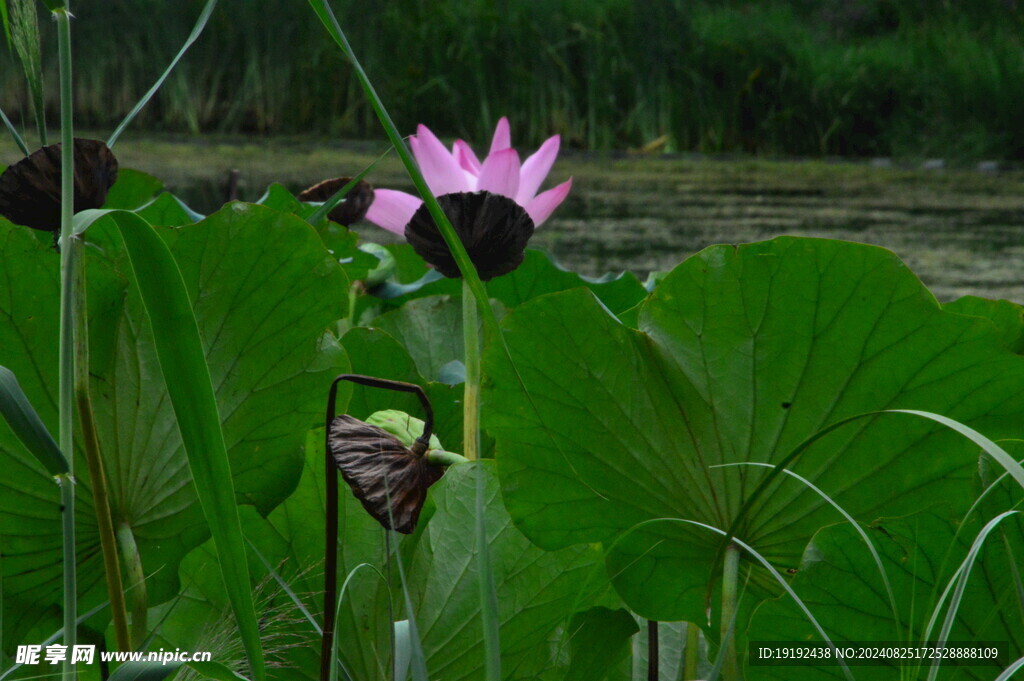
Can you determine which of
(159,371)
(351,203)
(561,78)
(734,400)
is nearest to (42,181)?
(159,371)

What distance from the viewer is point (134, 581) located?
49 centimetres

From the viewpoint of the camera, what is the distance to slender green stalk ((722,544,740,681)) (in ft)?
1.48

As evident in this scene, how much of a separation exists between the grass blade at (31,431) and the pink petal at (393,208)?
0.30 metres

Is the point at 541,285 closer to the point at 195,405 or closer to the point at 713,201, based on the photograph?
the point at 195,405

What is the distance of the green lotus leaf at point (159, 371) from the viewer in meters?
0.50

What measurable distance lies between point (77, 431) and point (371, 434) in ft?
0.58

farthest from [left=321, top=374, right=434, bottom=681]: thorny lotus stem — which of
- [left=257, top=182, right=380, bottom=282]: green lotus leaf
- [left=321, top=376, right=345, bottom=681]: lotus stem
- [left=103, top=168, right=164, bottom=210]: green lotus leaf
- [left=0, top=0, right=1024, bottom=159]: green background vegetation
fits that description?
[left=0, top=0, right=1024, bottom=159]: green background vegetation

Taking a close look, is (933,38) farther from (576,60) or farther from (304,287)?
(304,287)

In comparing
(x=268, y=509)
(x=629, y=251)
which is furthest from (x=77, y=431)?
(x=629, y=251)

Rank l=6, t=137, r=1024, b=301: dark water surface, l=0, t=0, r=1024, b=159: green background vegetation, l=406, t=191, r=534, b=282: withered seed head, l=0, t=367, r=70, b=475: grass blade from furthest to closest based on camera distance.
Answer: l=0, t=0, r=1024, b=159: green background vegetation → l=6, t=137, r=1024, b=301: dark water surface → l=406, t=191, r=534, b=282: withered seed head → l=0, t=367, r=70, b=475: grass blade

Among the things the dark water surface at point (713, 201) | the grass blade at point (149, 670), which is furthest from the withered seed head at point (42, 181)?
the dark water surface at point (713, 201)

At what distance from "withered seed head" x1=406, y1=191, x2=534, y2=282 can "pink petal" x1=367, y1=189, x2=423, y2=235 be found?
0.07 metres

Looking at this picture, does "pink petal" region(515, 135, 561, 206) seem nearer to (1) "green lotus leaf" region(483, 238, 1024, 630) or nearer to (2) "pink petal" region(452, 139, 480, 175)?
(2) "pink petal" region(452, 139, 480, 175)

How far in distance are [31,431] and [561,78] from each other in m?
4.11
